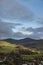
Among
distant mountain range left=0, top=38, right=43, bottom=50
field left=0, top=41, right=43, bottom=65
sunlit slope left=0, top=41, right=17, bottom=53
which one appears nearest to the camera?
field left=0, top=41, right=43, bottom=65

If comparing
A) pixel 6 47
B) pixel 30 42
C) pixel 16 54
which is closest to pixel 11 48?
pixel 6 47

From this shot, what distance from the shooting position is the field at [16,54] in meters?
10.1

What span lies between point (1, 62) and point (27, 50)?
1517mm

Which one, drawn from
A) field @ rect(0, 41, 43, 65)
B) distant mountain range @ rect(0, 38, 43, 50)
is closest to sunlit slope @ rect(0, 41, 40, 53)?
field @ rect(0, 41, 43, 65)

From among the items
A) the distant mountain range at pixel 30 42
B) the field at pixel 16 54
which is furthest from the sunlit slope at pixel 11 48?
the distant mountain range at pixel 30 42

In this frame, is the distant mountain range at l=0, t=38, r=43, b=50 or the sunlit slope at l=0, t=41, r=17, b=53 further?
the distant mountain range at l=0, t=38, r=43, b=50

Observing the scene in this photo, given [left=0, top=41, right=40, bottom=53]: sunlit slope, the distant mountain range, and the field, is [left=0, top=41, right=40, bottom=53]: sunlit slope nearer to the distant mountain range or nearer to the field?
the field

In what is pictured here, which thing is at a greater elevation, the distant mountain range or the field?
the distant mountain range

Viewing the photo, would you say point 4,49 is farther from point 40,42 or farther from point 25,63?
point 40,42

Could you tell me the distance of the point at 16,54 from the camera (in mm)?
10312

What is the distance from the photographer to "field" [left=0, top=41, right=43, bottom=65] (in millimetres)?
10070

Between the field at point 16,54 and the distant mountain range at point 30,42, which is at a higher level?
the distant mountain range at point 30,42

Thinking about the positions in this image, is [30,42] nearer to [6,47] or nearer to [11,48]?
[11,48]

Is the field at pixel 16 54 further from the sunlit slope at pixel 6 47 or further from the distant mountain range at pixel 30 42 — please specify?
the distant mountain range at pixel 30 42
